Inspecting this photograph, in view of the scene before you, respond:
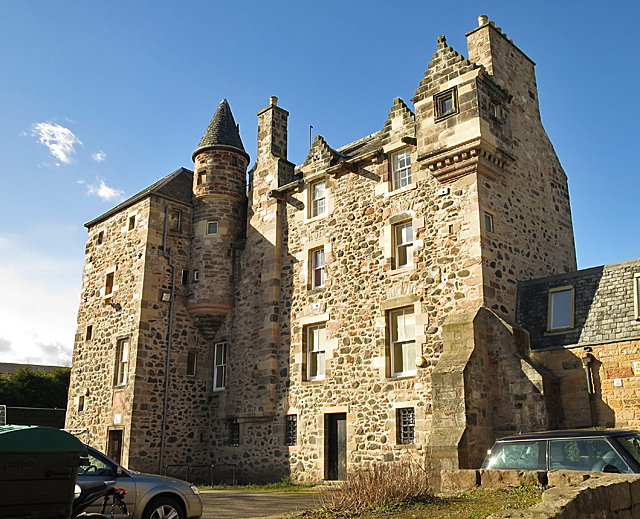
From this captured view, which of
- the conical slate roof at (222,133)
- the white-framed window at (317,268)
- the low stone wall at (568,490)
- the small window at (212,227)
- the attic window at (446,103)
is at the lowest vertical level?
the low stone wall at (568,490)

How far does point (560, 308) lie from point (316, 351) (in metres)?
7.50

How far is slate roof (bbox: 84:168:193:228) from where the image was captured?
2295 cm

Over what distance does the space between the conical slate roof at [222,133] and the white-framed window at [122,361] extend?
7.71 meters

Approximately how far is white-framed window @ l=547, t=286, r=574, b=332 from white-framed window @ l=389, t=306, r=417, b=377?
11.6ft

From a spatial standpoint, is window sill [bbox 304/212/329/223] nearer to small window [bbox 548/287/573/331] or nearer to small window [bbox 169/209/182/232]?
small window [bbox 169/209/182/232]

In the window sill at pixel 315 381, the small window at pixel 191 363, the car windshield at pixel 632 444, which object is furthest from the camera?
the small window at pixel 191 363

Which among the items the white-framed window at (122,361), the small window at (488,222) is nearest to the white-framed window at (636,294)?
the small window at (488,222)

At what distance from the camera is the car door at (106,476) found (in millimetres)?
8016

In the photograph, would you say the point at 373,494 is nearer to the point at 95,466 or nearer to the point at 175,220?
the point at 95,466

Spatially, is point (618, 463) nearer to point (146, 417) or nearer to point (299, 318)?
point (299, 318)

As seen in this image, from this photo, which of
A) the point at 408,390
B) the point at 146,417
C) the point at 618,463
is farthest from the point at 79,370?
the point at 618,463

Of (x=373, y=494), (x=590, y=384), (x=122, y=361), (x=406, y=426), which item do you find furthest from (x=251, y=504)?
(x=122, y=361)

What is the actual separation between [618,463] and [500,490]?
5.17 ft

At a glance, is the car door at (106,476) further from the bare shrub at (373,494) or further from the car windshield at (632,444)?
the car windshield at (632,444)
